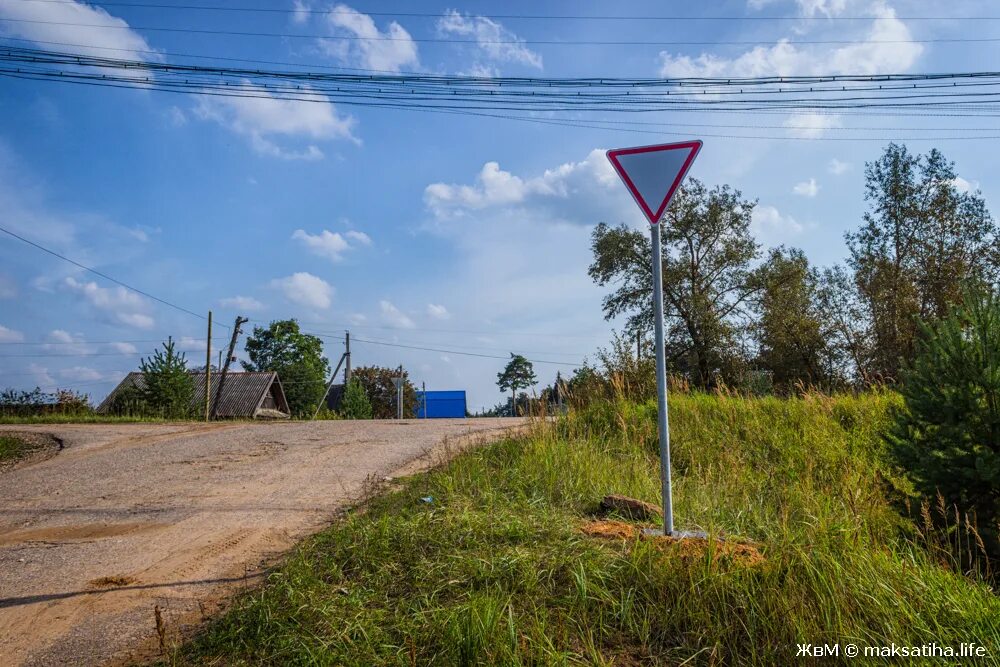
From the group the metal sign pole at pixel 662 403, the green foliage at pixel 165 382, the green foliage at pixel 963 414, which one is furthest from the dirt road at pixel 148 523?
the green foliage at pixel 165 382

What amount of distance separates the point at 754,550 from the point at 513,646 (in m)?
1.90

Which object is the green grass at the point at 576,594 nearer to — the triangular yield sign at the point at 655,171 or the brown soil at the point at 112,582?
the brown soil at the point at 112,582

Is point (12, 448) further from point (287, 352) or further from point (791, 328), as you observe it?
point (287, 352)

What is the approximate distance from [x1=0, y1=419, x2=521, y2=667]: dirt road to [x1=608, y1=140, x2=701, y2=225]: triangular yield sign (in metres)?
4.25

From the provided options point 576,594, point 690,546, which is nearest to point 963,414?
Answer: point 690,546

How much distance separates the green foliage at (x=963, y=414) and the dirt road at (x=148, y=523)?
5.40m

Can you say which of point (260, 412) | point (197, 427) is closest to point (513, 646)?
point (197, 427)

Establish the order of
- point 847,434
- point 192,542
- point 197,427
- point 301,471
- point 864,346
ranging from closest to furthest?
point 192,542
point 301,471
point 847,434
point 197,427
point 864,346

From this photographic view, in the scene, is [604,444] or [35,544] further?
[604,444]

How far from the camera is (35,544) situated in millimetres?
5984

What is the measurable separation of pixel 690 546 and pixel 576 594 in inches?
37.2

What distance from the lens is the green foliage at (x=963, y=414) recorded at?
482cm

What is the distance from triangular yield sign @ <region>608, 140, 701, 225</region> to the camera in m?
4.99

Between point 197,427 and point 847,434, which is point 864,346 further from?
point 197,427
